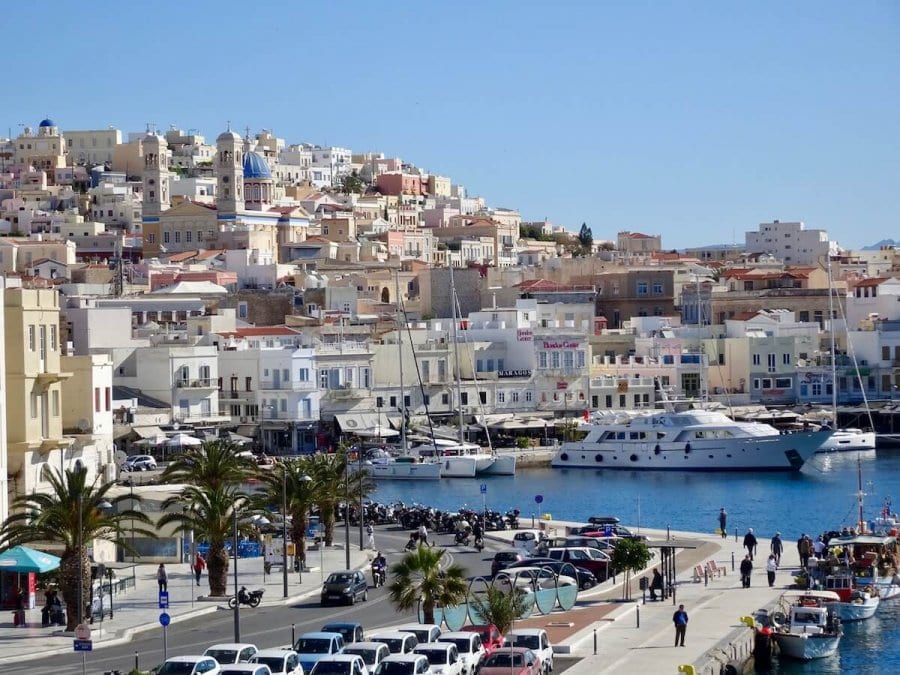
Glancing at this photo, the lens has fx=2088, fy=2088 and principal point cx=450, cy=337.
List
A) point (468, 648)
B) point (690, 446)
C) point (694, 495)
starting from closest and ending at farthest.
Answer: point (468, 648) → point (694, 495) → point (690, 446)

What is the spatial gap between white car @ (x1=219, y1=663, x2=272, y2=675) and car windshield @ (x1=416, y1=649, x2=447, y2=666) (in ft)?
7.28

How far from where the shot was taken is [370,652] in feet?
87.4

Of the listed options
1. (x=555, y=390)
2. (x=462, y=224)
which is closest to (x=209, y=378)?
(x=555, y=390)

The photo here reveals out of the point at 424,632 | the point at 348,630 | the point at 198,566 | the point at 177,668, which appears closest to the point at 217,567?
the point at 198,566

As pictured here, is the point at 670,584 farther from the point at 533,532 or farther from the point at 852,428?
the point at 852,428

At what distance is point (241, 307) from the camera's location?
9406 cm

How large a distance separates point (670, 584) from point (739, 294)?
65.7 m

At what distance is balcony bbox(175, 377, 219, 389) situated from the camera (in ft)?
238

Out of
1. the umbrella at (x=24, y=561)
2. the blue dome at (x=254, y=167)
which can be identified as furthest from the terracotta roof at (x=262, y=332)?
the umbrella at (x=24, y=561)

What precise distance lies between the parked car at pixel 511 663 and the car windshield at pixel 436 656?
1.89ft

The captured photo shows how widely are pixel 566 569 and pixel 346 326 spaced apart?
51345 mm

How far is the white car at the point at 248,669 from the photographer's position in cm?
2477

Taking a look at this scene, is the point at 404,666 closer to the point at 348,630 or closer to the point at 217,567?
the point at 348,630

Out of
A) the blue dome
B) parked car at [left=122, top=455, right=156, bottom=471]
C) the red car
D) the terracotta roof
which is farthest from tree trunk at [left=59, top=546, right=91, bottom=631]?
the blue dome
